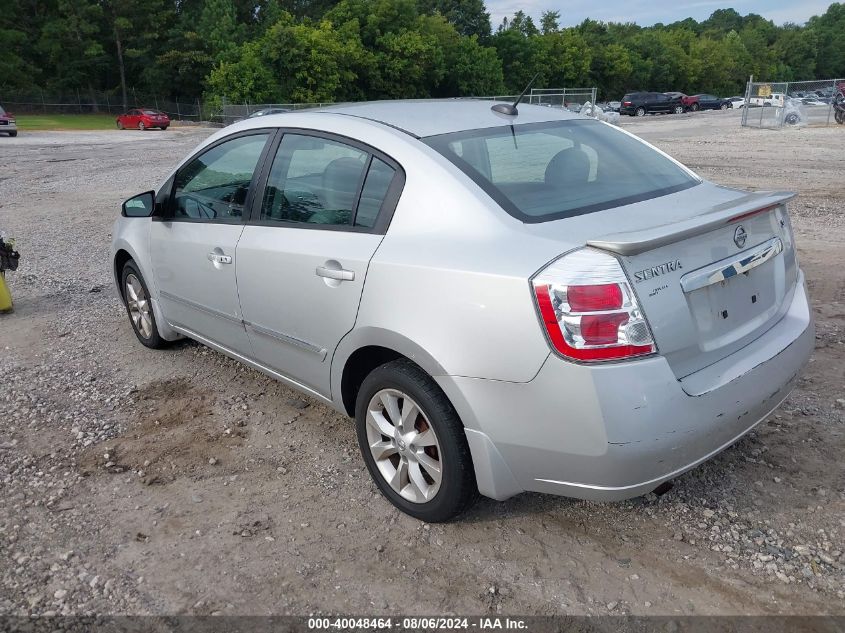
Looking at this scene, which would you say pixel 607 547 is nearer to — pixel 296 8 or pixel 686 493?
pixel 686 493

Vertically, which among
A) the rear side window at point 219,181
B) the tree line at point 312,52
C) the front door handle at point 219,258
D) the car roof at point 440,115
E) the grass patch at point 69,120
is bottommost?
the grass patch at point 69,120

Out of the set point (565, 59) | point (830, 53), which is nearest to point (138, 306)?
point (565, 59)

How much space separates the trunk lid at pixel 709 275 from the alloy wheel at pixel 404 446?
99 cm

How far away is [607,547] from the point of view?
284cm

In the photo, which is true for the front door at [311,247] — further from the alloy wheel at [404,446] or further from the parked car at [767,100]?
the parked car at [767,100]

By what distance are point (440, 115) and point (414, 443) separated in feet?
5.26

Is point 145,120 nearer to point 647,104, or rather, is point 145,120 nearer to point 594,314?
point 647,104

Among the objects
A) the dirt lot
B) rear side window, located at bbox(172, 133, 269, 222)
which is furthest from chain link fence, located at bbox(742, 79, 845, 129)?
rear side window, located at bbox(172, 133, 269, 222)

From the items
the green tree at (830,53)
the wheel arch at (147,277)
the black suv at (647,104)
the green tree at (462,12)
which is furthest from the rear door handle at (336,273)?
the green tree at (830,53)

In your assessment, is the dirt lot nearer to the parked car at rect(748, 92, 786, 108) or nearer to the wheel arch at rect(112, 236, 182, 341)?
the wheel arch at rect(112, 236, 182, 341)

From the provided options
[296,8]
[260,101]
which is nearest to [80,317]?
[260,101]

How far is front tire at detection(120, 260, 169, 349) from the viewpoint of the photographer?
4.96 m

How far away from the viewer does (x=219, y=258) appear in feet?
12.5

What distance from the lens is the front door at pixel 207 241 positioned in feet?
12.5
